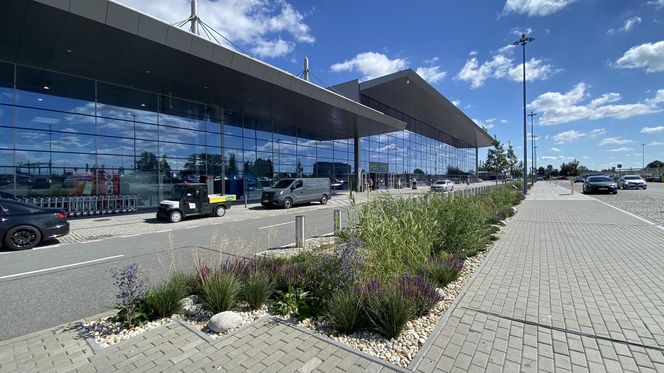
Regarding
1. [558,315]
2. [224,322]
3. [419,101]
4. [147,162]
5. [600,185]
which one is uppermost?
[419,101]

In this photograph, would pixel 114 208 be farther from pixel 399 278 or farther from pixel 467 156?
pixel 467 156

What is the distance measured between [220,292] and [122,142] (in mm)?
19059

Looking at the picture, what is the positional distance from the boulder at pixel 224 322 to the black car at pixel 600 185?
114 ft

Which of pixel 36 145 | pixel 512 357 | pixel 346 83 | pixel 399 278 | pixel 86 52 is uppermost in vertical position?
pixel 346 83

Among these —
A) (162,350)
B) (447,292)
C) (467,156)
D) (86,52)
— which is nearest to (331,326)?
(162,350)

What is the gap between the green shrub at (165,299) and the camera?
368cm

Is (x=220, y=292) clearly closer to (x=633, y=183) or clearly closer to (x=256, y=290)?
(x=256, y=290)

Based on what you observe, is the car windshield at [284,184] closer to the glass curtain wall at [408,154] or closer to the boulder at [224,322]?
the boulder at [224,322]

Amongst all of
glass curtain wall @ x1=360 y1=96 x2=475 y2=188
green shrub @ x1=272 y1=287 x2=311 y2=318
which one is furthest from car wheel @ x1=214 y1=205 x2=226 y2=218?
glass curtain wall @ x1=360 y1=96 x2=475 y2=188

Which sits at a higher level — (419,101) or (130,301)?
(419,101)

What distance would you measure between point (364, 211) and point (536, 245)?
16.3 feet

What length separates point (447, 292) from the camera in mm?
4527

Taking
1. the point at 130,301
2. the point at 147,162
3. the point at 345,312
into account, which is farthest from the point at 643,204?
the point at 147,162

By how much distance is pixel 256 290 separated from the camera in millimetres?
3963
